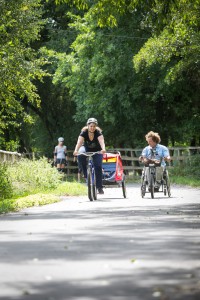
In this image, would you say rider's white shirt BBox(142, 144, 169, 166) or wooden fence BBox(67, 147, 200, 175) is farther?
wooden fence BBox(67, 147, 200, 175)

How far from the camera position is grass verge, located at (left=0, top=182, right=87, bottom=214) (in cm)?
1716

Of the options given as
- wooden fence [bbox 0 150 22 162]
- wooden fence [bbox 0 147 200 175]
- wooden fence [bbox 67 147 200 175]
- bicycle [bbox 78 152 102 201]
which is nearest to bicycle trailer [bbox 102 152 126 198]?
wooden fence [bbox 0 147 200 175]

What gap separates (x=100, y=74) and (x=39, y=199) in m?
23.7

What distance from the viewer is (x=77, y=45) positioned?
148 ft

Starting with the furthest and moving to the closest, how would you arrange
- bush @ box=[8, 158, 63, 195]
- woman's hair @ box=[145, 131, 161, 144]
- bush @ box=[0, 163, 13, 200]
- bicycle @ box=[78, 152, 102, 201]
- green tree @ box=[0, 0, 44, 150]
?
1. green tree @ box=[0, 0, 44, 150]
2. bush @ box=[8, 158, 63, 195]
3. woman's hair @ box=[145, 131, 161, 144]
4. bush @ box=[0, 163, 13, 200]
5. bicycle @ box=[78, 152, 102, 201]

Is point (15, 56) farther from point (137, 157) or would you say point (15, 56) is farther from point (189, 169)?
point (137, 157)

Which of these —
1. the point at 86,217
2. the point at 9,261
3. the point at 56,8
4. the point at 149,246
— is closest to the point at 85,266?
the point at 9,261

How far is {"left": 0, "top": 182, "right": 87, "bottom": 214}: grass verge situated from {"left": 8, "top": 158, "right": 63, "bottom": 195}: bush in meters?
0.37

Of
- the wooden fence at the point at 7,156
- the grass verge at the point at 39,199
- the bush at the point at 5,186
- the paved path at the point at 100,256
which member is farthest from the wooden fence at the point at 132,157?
the paved path at the point at 100,256

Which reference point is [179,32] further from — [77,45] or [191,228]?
[191,228]

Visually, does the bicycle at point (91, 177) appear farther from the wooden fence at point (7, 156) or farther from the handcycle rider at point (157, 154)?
the wooden fence at point (7, 156)

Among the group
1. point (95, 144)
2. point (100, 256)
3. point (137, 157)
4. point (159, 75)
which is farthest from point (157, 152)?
point (137, 157)

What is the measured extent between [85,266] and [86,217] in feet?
21.0

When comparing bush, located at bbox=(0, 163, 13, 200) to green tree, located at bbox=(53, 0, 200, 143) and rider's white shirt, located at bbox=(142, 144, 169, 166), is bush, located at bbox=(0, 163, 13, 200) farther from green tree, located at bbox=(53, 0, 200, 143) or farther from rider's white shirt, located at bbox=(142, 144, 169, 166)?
green tree, located at bbox=(53, 0, 200, 143)
